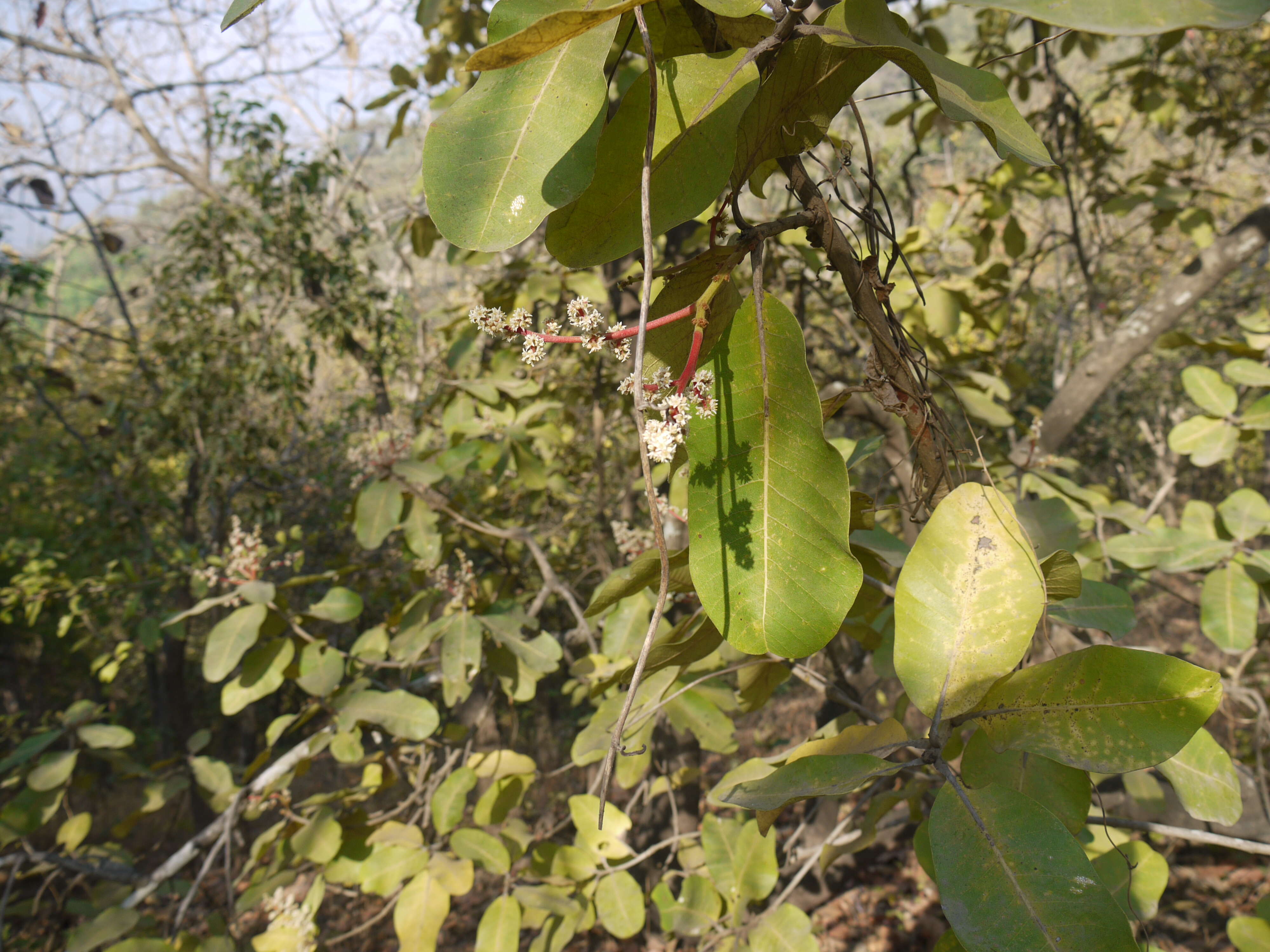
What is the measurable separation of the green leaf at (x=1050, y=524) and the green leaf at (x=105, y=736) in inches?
94.0

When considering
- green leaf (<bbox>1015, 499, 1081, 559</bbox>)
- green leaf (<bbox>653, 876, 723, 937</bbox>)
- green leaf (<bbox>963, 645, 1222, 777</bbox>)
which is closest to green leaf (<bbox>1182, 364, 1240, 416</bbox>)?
green leaf (<bbox>1015, 499, 1081, 559</bbox>)

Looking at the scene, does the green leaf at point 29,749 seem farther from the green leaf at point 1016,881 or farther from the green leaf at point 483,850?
the green leaf at point 1016,881

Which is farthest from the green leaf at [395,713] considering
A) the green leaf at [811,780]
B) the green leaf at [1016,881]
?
the green leaf at [1016,881]

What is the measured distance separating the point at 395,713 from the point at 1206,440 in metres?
2.16

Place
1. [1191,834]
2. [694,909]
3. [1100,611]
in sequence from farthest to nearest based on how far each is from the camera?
[694,909] < [1100,611] < [1191,834]

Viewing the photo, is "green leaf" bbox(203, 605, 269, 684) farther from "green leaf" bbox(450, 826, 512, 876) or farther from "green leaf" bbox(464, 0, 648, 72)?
"green leaf" bbox(464, 0, 648, 72)

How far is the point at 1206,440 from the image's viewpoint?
1.84m

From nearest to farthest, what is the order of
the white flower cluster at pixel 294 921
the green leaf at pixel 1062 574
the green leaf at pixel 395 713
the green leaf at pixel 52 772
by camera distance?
the green leaf at pixel 1062 574, the white flower cluster at pixel 294 921, the green leaf at pixel 395 713, the green leaf at pixel 52 772

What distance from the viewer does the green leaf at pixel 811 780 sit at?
61cm

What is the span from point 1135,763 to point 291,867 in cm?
208

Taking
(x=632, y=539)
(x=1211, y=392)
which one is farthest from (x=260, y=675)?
(x=1211, y=392)

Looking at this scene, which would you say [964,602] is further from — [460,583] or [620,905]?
[460,583]

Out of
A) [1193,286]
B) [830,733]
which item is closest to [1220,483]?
[1193,286]

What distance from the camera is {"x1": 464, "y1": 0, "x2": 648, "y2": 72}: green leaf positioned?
42 cm
